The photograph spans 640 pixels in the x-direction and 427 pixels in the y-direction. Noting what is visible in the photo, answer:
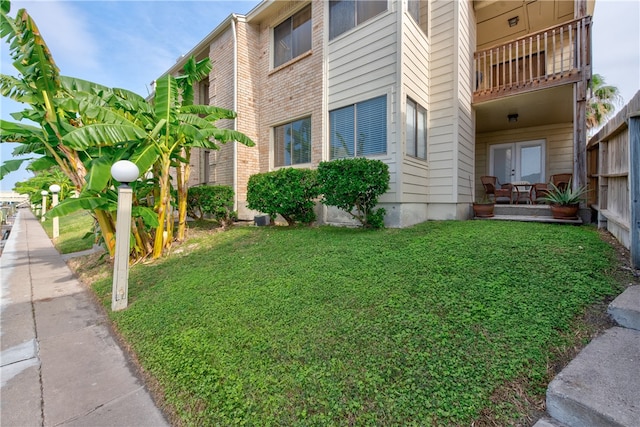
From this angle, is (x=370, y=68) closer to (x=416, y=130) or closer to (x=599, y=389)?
(x=416, y=130)

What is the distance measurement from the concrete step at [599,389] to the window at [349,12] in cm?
778

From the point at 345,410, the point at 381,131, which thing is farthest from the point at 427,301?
the point at 381,131

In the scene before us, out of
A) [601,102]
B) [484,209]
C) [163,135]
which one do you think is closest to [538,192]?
[484,209]

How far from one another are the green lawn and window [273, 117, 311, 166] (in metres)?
4.59

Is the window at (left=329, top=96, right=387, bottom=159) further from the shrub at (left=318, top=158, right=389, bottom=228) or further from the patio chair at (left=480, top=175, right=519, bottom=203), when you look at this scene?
the patio chair at (left=480, top=175, right=519, bottom=203)

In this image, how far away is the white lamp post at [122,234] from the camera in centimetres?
402

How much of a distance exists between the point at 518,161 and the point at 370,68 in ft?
23.5

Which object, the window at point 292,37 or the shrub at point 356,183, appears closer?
the shrub at point 356,183

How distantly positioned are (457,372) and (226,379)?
177 cm

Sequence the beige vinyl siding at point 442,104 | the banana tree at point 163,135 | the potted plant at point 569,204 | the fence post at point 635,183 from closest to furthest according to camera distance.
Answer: the fence post at point 635,183, the banana tree at point 163,135, the potted plant at point 569,204, the beige vinyl siding at point 442,104

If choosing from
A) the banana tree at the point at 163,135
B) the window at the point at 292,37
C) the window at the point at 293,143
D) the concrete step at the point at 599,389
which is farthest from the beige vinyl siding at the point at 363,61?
the concrete step at the point at 599,389

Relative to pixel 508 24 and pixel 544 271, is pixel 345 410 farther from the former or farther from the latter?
pixel 508 24

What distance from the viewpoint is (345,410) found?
1894 millimetres

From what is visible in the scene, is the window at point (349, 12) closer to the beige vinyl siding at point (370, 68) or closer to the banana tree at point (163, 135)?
the beige vinyl siding at point (370, 68)
